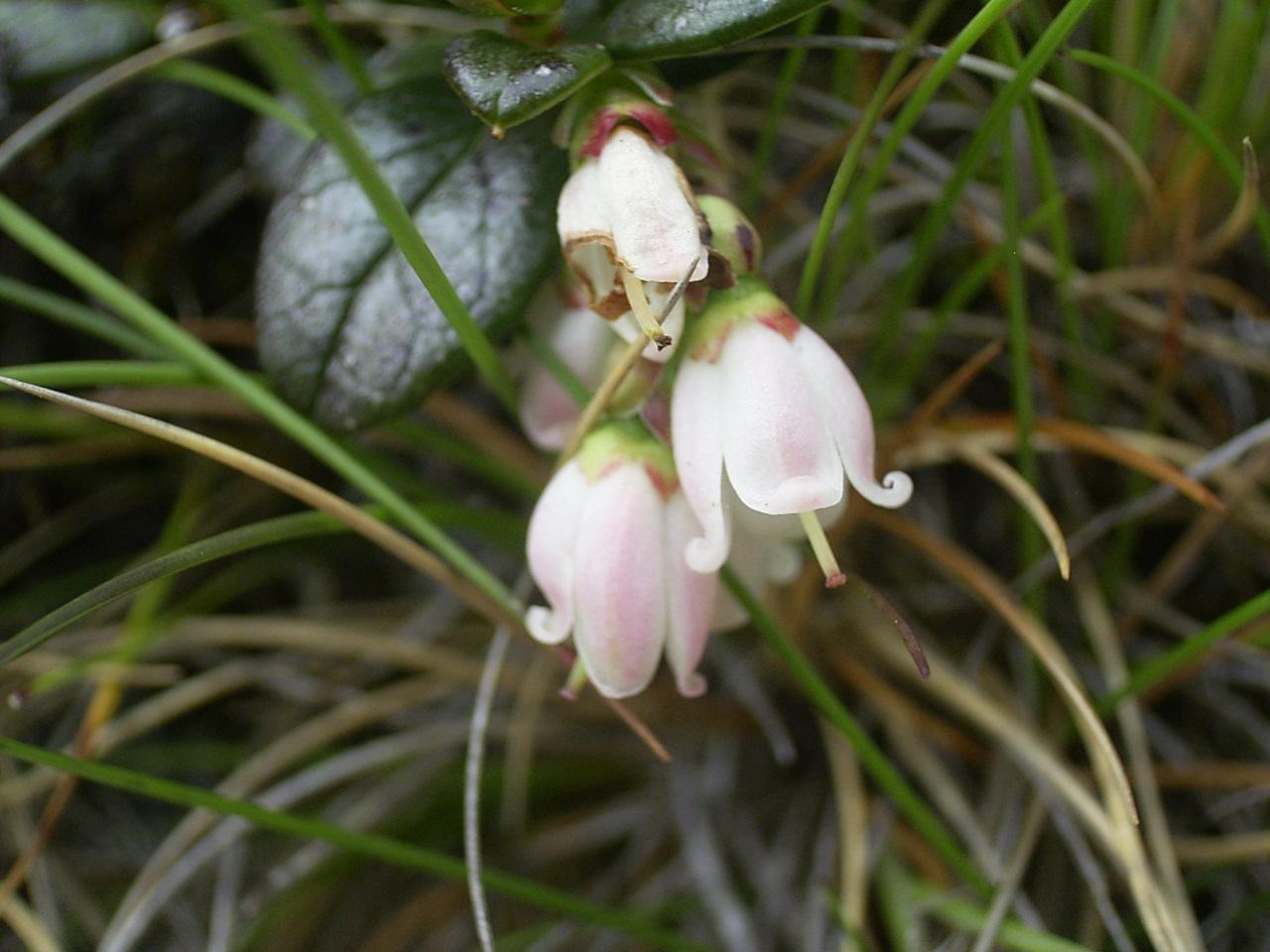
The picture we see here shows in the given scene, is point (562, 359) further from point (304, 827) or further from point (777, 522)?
point (304, 827)

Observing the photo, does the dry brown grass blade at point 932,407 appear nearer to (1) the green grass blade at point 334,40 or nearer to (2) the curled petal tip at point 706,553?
(2) the curled petal tip at point 706,553

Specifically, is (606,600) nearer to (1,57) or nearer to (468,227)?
(468,227)

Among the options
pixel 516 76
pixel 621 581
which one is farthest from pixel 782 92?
pixel 621 581

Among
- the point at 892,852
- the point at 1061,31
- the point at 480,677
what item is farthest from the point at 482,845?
the point at 1061,31

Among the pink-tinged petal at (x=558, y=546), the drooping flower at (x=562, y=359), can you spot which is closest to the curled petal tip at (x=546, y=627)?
the pink-tinged petal at (x=558, y=546)

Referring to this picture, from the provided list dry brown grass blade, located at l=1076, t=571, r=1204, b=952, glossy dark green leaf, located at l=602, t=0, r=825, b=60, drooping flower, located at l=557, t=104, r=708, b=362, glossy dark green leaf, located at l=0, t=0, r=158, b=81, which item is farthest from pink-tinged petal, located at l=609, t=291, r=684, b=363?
glossy dark green leaf, located at l=0, t=0, r=158, b=81

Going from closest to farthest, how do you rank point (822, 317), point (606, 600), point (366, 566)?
point (606, 600)
point (822, 317)
point (366, 566)
